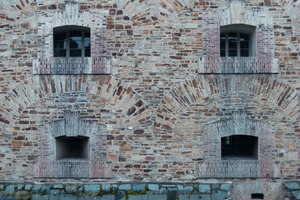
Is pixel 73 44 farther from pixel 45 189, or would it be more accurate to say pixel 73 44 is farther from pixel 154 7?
pixel 45 189

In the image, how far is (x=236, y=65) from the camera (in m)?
9.09

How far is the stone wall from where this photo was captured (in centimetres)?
902

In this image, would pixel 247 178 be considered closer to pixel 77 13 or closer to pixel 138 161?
pixel 138 161

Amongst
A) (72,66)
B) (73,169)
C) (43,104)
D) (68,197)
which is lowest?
(68,197)

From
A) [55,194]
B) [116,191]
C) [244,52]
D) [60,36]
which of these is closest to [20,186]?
[55,194]

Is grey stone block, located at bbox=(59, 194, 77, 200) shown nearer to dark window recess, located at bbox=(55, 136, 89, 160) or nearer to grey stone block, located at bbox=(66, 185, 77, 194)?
grey stone block, located at bbox=(66, 185, 77, 194)

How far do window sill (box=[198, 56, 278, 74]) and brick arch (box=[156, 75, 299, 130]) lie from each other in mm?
133

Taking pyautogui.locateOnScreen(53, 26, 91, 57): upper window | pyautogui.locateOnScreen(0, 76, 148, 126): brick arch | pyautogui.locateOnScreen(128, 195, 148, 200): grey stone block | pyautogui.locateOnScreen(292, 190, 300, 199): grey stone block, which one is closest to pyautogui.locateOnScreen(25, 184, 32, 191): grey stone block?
pyautogui.locateOnScreen(0, 76, 148, 126): brick arch

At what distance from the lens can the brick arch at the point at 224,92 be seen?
9070mm

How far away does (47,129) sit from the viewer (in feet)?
29.6

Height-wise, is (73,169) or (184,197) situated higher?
(73,169)

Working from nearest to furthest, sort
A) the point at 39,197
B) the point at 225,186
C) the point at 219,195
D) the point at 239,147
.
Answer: the point at 39,197 < the point at 219,195 < the point at 225,186 < the point at 239,147

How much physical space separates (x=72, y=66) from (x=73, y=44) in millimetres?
660

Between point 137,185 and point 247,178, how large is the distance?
7.77 feet
